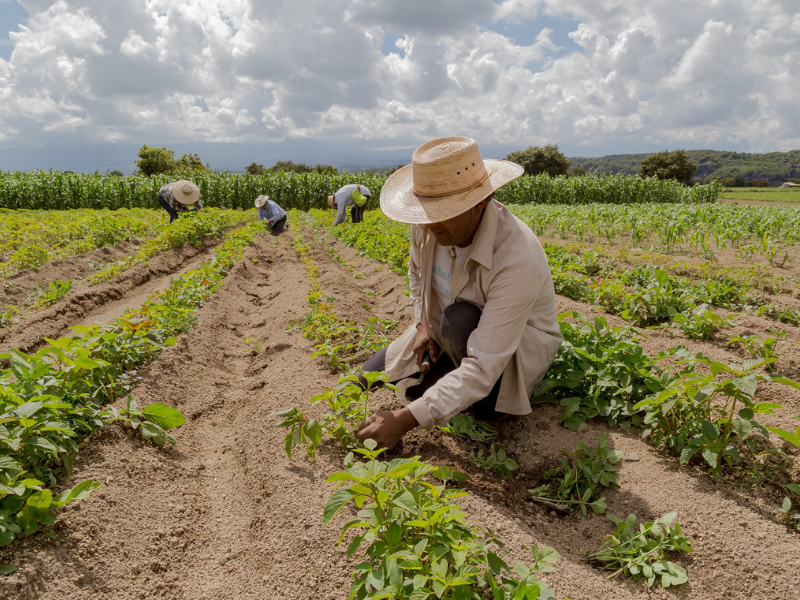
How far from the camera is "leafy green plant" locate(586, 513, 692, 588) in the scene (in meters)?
1.61

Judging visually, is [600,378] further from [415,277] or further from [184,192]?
[184,192]

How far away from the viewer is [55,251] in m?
7.75

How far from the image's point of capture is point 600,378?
2.54 meters

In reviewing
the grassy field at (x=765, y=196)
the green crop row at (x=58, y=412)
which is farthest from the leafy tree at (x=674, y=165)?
the green crop row at (x=58, y=412)

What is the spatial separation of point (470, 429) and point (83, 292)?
214 inches

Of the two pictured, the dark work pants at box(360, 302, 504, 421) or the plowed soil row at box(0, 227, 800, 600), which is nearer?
the plowed soil row at box(0, 227, 800, 600)

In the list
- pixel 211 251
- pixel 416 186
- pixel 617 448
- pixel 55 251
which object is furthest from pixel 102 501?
pixel 211 251

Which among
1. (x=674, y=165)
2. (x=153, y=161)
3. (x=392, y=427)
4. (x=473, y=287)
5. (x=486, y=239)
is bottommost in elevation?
(x=392, y=427)

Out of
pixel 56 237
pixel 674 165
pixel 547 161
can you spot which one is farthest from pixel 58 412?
pixel 547 161

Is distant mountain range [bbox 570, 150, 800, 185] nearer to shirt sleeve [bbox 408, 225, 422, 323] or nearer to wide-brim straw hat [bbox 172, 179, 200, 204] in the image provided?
wide-brim straw hat [bbox 172, 179, 200, 204]

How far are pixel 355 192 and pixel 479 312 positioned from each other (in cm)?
972

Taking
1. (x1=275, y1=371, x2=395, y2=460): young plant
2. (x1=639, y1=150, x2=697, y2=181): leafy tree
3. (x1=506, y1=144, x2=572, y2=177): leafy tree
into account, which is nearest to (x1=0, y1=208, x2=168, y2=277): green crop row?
(x1=275, y1=371, x2=395, y2=460): young plant

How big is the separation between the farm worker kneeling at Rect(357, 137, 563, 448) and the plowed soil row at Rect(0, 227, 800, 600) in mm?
376

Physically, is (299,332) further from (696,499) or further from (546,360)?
(696,499)
